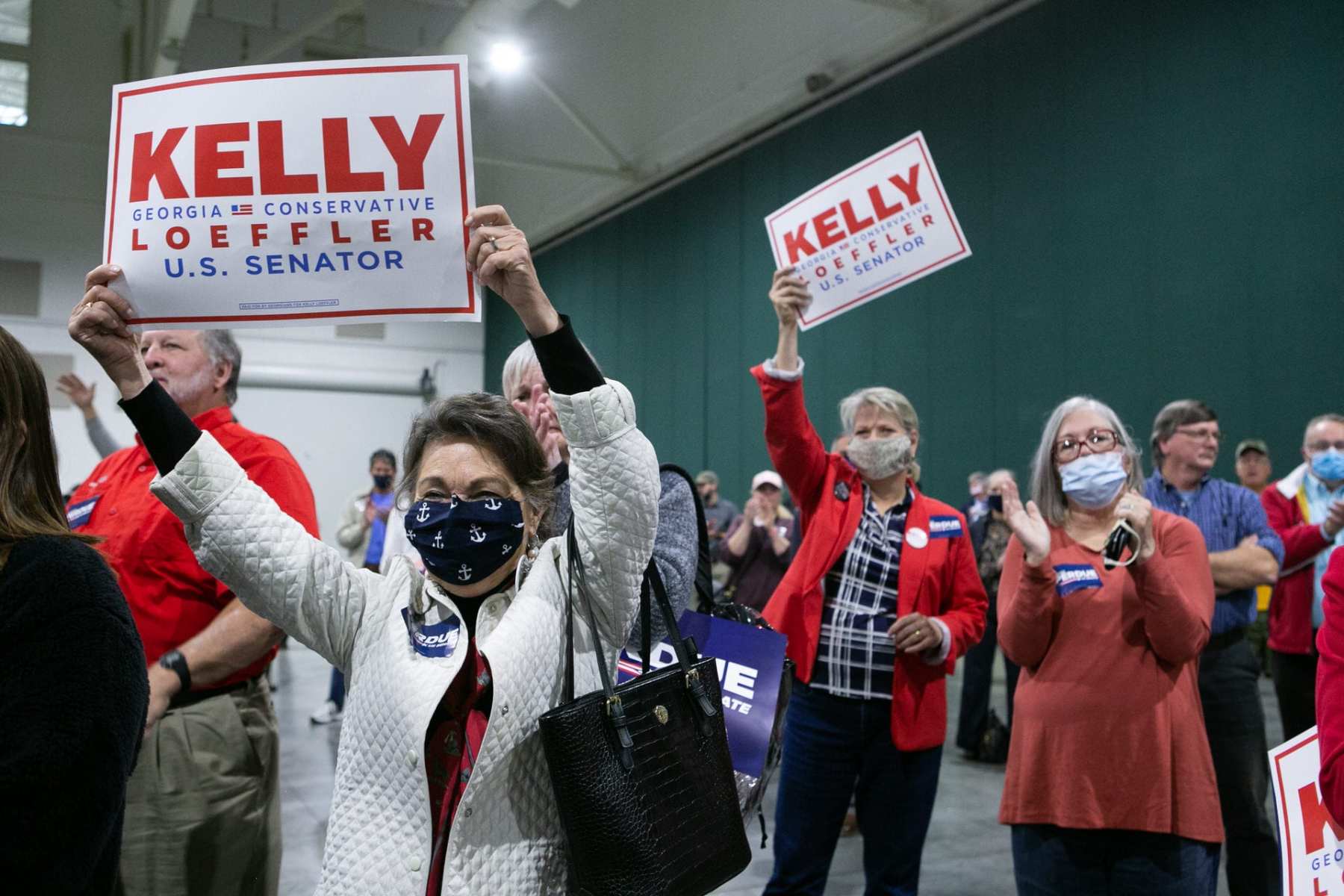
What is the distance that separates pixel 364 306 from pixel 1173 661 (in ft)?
5.91

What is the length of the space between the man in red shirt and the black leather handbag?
878 millimetres

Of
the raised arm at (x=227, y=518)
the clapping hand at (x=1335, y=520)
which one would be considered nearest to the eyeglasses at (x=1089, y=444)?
the raised arm at (x=227, y=518)

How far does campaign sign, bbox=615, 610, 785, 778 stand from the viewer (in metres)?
2.06

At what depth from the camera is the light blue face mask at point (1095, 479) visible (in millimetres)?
2453

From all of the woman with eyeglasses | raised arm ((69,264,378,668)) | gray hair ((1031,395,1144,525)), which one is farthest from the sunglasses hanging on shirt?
raised arm ((69,264,378,668))

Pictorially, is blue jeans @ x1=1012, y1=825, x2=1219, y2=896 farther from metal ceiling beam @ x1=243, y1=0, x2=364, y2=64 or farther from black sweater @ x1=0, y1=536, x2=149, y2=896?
metal ceiling beam @ x1=243, y1=0, x2=364, y2=64

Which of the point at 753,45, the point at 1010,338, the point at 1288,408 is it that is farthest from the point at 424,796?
the point at 753,45

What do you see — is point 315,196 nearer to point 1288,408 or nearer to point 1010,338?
point 1288,408

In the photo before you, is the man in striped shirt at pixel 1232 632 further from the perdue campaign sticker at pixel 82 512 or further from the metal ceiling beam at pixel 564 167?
the metal ceiling beam at pixel 564 167

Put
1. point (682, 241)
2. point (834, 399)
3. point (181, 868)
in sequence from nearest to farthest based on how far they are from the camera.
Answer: point (181, 868)
point (834, 399)
point (682, 241)

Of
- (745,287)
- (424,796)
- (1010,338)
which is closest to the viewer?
(424,796)

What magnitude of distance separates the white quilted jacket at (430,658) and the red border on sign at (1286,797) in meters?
0.98

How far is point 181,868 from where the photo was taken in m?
2.10

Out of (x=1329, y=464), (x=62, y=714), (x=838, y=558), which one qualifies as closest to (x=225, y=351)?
(x=62, y=714)
